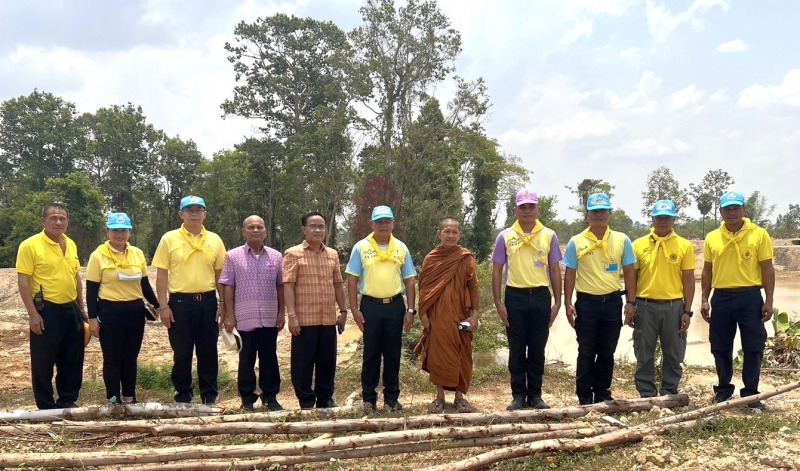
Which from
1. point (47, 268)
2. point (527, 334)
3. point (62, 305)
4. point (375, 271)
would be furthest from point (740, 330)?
point (47, 268)

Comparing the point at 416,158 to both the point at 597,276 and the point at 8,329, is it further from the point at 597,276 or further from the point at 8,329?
the point at 597,276

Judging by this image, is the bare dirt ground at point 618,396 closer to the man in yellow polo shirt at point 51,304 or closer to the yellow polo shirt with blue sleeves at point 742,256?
the man in yellow polo shirt at point 51,304

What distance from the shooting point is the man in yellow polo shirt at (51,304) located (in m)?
4.56

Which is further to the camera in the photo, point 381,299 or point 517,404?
point 517,404

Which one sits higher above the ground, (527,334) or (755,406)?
(527,334)

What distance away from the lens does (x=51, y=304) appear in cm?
465

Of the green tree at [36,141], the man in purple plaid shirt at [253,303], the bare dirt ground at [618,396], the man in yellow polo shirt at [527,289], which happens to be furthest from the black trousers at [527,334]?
the green tree at [36,141]

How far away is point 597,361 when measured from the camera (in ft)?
15.9

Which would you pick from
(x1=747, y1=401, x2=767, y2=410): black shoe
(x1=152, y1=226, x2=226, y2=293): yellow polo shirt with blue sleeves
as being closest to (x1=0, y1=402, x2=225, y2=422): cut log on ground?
(x1=152, y1=226, x2=226, y2=293): yellow polo shirt with blue sleeves

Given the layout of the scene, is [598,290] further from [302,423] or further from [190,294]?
[190,294]

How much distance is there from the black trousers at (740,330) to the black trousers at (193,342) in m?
4.42

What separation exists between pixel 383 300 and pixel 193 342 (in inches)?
67.8

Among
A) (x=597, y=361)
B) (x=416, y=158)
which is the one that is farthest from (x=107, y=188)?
(x=597, y=361)

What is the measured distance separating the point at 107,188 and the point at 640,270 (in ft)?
112
